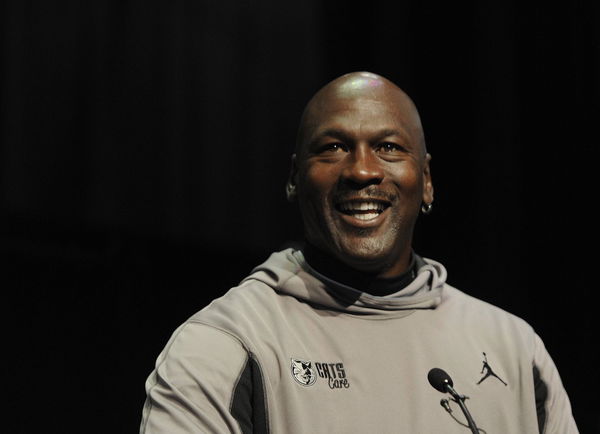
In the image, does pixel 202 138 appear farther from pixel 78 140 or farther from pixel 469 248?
pixel 469 248

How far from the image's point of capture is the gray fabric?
1623 mm

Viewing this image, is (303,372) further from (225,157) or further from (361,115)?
(225,157)

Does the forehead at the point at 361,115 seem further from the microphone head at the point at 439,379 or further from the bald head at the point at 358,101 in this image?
the microphone head at the point at 439,379

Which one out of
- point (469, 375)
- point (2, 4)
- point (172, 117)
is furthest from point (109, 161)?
point (469, 375)

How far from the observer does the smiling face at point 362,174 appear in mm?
1925

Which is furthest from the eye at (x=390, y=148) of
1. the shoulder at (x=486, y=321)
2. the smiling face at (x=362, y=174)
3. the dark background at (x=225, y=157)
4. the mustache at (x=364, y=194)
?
the dark background at (x=225, y=157)

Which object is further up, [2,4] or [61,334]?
[2,4]

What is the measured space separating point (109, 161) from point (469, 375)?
2.25 metres

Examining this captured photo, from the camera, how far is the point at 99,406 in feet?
8.88

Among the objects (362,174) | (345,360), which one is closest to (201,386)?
(345,360)

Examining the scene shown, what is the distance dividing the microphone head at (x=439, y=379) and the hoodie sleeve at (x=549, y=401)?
1.10 feet

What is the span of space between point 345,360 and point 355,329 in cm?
11

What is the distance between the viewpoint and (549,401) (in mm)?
1970

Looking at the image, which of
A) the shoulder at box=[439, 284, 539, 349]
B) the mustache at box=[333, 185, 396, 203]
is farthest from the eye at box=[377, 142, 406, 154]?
the shoulder at box=[439, 284, 539, 349]
